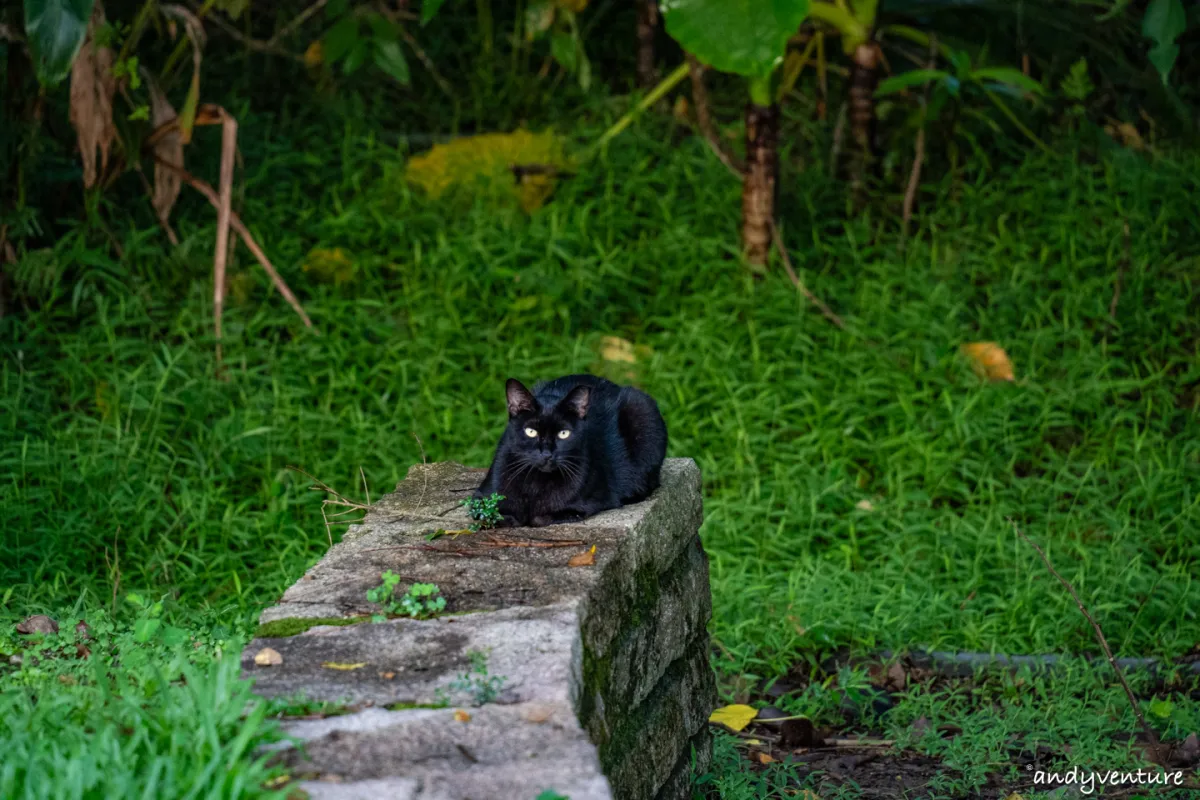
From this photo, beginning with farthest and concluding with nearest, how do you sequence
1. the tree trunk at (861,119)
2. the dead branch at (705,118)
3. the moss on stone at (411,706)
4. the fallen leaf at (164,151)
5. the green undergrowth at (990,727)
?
the tree trunk at (861,119), the dead branch at (705,118), the fallen leaf at (164,151), the green undergrowth at (990,727), the moss on stone at (411,706)

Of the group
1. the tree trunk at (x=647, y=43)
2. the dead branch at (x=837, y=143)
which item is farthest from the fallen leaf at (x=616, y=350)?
the tree trunk at (x=647, y=43)

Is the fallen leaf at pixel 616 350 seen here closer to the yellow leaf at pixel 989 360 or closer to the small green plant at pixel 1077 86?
the yellow leaf at pixel 989 360

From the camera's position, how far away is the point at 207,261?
248 inches

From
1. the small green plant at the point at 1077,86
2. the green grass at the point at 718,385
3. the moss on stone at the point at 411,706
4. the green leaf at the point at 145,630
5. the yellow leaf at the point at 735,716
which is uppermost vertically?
the small green plant at the point at 1077,86

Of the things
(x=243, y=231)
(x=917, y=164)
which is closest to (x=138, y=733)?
(x=243, y=231)

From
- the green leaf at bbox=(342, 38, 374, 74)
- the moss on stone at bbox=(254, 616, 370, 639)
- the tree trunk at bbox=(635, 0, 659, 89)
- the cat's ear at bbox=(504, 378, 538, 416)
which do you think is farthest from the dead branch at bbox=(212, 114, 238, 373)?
the moss on stone at bbox=(254, 616, 370, 639)

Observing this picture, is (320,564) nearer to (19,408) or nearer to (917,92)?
(19,408)

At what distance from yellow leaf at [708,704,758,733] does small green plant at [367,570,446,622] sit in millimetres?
1638

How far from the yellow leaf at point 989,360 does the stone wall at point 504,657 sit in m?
2.62

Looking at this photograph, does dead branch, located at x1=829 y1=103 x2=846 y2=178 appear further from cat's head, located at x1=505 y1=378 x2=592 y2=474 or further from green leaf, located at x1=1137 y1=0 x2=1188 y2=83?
cat's head, located at x1=505 y1=378 x2=592 y2=474

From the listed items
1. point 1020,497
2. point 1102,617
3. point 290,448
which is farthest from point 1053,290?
point 290,448

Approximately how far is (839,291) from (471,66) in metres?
3.04

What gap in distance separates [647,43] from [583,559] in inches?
222

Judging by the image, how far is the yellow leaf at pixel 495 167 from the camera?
22.9 feet
